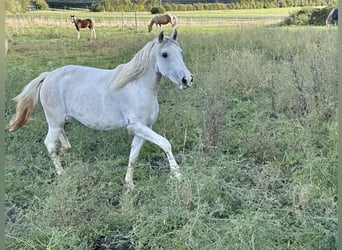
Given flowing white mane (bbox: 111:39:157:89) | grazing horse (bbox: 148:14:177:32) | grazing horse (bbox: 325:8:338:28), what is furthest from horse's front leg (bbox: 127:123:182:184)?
grazing horse (bbox: 325:8:338:28)

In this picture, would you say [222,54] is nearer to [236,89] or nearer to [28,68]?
[236,89]

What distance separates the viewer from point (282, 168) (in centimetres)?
261

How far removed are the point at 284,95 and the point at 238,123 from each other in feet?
0.94

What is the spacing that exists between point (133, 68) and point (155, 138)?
0.35m

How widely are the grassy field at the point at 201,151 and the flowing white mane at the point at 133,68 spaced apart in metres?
0.10

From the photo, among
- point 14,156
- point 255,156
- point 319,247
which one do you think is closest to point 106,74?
point 14,156

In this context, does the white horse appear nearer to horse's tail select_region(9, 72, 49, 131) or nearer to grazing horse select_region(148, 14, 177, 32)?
horse's tail select_region(9, 72, 49, 131)

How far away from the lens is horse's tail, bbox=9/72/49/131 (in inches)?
100.0

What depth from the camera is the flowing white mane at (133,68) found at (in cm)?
243

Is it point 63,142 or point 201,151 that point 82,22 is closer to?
point 63,142

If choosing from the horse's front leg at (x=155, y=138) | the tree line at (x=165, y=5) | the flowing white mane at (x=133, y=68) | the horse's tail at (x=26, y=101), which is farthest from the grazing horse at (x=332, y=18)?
the horse's tail at (x=26, y=101)

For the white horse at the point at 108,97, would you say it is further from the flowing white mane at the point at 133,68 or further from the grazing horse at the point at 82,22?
the grazing horse at the point at 82,22

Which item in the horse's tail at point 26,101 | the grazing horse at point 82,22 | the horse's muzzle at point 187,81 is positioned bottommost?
the horse's tail at point 26,101

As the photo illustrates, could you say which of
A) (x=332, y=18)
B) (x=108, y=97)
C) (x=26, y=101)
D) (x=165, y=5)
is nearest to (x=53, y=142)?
(x=26, y=101)
